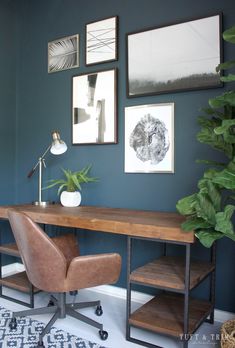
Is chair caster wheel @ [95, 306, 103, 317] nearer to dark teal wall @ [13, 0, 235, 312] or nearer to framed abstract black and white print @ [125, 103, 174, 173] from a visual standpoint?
dark teal wall @ [13, 0, 235, 312]

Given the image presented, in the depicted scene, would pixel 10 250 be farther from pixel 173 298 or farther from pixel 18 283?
pixel 173 298

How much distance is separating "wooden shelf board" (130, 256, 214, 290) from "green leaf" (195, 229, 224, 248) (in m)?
0.35

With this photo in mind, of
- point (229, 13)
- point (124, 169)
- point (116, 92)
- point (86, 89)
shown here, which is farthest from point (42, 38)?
point (229, 13)

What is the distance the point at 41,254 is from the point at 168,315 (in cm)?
88

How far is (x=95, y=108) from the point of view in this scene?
2912 millimetres

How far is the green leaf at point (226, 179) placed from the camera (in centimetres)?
161

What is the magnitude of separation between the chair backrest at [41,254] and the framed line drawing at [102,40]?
1.59m

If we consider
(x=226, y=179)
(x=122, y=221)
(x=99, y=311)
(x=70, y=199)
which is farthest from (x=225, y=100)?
(x=99, y=311)

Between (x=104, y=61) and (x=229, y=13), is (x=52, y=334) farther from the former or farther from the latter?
(x=229, y=13)

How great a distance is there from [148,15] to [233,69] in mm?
844

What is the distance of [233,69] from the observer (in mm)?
2279

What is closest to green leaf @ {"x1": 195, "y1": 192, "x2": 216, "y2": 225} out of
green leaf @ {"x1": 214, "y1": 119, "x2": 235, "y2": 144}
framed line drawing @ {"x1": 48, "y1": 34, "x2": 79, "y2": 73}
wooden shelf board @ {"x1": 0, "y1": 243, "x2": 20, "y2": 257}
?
green leaf @ {"x1": 214, "y1": 119, "x2": 235, "y2": 144}

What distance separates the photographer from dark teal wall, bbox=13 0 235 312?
2428mm

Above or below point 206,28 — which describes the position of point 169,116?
below
